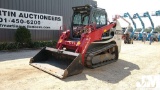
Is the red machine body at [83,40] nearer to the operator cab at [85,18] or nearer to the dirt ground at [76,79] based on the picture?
the operator cab at [85,18]

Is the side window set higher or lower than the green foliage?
higher

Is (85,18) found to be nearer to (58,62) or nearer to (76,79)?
(58,62)

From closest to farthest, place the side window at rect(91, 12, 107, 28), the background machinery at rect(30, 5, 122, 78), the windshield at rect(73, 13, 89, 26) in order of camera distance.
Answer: the background machinery at rect(30, 5, 122, 78) → the side window at rect(91, 12, 107, 28) → the windshield at rect(73, 13, 89, 26)

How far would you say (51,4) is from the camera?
1605 cm

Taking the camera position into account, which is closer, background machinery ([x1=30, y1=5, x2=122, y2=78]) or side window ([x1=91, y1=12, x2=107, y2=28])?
background machinery ([x1=30, y1=5, x2=122, y2=78])

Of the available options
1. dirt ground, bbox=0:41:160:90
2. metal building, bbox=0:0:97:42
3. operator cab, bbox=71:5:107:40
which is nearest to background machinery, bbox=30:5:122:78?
operator cab, bbox=71:5:107:40

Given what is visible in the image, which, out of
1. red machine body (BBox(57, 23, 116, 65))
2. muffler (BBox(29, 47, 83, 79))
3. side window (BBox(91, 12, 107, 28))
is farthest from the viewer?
side window (BBox(91, 12, 107, 28))

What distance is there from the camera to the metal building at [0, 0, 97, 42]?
12586 mm

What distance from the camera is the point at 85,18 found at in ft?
26.4

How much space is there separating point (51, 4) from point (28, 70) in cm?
1064

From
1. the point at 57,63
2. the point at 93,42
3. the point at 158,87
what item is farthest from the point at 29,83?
the point at 158,87

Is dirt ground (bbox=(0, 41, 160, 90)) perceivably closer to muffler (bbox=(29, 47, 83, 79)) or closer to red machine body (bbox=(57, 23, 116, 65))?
muffler (bbox=(29, 47, 83, 79))

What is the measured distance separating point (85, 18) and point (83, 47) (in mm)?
1999

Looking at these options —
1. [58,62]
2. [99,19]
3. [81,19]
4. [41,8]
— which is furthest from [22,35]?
[99,19]
